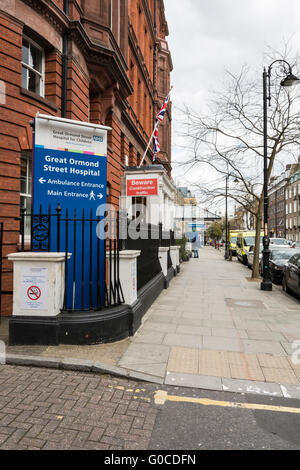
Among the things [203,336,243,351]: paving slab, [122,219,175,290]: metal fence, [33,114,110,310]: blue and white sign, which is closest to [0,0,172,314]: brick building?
[33,114,110,310]: blue and white sign

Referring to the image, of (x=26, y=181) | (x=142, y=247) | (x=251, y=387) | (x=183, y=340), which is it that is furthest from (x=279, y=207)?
(x=251, y=387)

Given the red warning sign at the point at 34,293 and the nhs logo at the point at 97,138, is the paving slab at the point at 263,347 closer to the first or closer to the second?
the red warning sign at the point at 34,293

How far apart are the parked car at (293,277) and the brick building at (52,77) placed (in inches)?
317

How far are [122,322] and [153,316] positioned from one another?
212 cm

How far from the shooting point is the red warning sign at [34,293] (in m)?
5.05

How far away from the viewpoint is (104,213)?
600 centimetres

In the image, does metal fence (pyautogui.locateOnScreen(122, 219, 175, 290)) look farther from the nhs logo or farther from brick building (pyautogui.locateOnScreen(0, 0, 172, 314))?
brick building (pyautogui.locateOnScreen(0, 0, 172, 314))

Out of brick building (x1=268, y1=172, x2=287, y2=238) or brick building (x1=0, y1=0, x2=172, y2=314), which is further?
brick building (x1=268, y1=172, x2=287, y2=238)

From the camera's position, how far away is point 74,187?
5844 millimetres

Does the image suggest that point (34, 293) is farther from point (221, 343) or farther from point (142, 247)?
point (142, 247)

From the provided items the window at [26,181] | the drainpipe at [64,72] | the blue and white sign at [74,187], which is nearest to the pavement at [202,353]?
the blue and white sign at [74,187]

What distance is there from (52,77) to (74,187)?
5793 millimetres

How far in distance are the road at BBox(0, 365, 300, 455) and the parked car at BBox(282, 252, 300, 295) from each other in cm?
714

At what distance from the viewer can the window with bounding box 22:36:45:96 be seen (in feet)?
29.3
